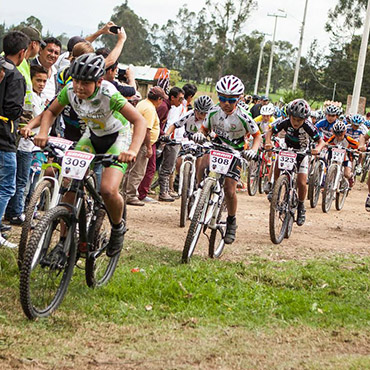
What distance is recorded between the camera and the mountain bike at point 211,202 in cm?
768

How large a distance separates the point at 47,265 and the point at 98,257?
1094mm

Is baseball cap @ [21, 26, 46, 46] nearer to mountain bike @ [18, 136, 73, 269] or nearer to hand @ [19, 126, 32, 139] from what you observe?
mountain bike @ [18, 136, 73, 269]

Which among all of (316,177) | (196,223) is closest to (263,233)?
(196,223)

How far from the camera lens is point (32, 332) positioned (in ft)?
16.6

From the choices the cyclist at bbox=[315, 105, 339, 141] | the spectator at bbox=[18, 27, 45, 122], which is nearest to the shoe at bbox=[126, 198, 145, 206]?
the spectator at bbox=[18, 27, 45, 122]

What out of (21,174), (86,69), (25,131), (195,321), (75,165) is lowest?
(195,321)

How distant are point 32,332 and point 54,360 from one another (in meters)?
0.50

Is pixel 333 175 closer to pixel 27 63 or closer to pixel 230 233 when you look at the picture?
pixel 230 233

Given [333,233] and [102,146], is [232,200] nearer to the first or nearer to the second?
[102,146]

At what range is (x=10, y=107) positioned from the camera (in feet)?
23.5

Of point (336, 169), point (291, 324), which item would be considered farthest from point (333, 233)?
point (291, 324)

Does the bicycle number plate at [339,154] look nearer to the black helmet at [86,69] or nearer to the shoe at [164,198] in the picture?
the shoe at [164,198]

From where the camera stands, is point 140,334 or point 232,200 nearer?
point 140,334

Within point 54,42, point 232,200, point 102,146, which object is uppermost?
point 54,42
